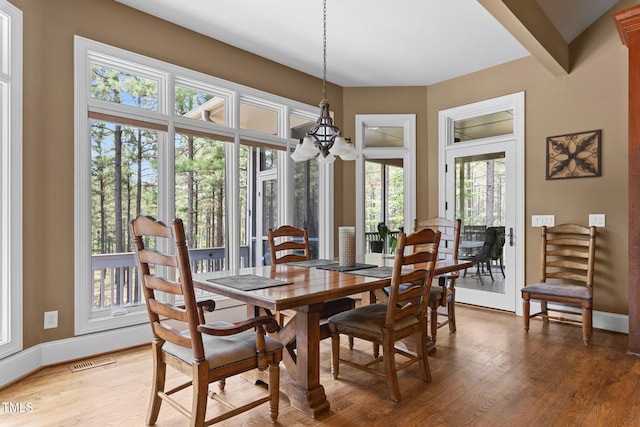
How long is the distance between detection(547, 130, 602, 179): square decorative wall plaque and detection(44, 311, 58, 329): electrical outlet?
4.83 metres

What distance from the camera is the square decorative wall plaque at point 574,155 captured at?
390cm

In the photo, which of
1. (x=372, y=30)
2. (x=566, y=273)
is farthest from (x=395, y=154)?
(x=566, y=273)

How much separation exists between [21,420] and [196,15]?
10.6ft

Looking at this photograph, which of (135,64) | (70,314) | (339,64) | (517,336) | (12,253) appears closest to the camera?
(12,253)

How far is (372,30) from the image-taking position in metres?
3.73

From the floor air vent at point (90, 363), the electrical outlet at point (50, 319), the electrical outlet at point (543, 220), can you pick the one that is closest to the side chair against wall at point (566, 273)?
the electrical outlet at point (543, 220)

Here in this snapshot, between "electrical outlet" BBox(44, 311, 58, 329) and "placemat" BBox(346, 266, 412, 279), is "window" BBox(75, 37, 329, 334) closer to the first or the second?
"electrical outlet" BBox(44, 311, 58, 329)

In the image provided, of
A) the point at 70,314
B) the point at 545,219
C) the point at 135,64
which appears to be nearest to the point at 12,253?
the point at 70,314

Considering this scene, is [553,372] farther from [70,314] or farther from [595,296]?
[70,314]

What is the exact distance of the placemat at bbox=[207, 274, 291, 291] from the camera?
2.12 metres

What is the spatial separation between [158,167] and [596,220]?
4.32m

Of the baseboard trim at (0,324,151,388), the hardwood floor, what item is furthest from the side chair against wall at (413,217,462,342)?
the baseboard trim at (0,324,151,388)

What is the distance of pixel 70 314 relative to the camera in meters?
3.00

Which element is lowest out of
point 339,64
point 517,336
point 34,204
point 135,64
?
point 517,336
